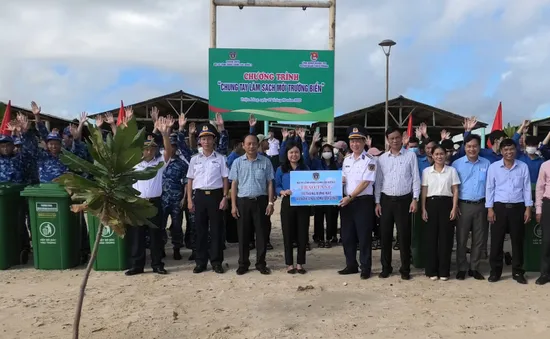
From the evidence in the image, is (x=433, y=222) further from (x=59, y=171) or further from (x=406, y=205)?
(x=59, y=171)

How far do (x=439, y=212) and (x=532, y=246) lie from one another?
146 cm

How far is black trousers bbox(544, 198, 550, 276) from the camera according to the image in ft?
18.6

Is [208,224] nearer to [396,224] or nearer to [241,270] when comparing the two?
[241,270]

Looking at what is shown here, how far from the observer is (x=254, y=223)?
6238mm

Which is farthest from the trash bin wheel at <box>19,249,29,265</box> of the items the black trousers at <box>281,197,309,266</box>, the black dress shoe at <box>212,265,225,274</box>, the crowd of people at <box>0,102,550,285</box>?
the black trousers at <box>281,197,309,266</box>

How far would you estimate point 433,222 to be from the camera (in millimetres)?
5957

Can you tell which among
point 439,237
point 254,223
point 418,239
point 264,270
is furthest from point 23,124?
point 439,237

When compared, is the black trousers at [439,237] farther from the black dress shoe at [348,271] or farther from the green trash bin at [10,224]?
the green trash bin at [10,224]

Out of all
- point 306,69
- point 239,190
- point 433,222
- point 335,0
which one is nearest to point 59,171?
point 239,190

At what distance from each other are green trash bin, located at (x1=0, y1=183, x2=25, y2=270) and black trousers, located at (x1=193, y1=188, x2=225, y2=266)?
Answer: 8.46 ft

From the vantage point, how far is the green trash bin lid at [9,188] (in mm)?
6340

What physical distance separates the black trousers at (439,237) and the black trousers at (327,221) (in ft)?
7.85

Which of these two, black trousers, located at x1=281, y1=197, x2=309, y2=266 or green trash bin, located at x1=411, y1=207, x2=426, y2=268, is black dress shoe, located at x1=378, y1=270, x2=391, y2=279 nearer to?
green trash bin, located at x1=411, y1=207, x2=426, y2=268

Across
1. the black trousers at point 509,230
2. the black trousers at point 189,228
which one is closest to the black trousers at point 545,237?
the black trousers at point 509,230
